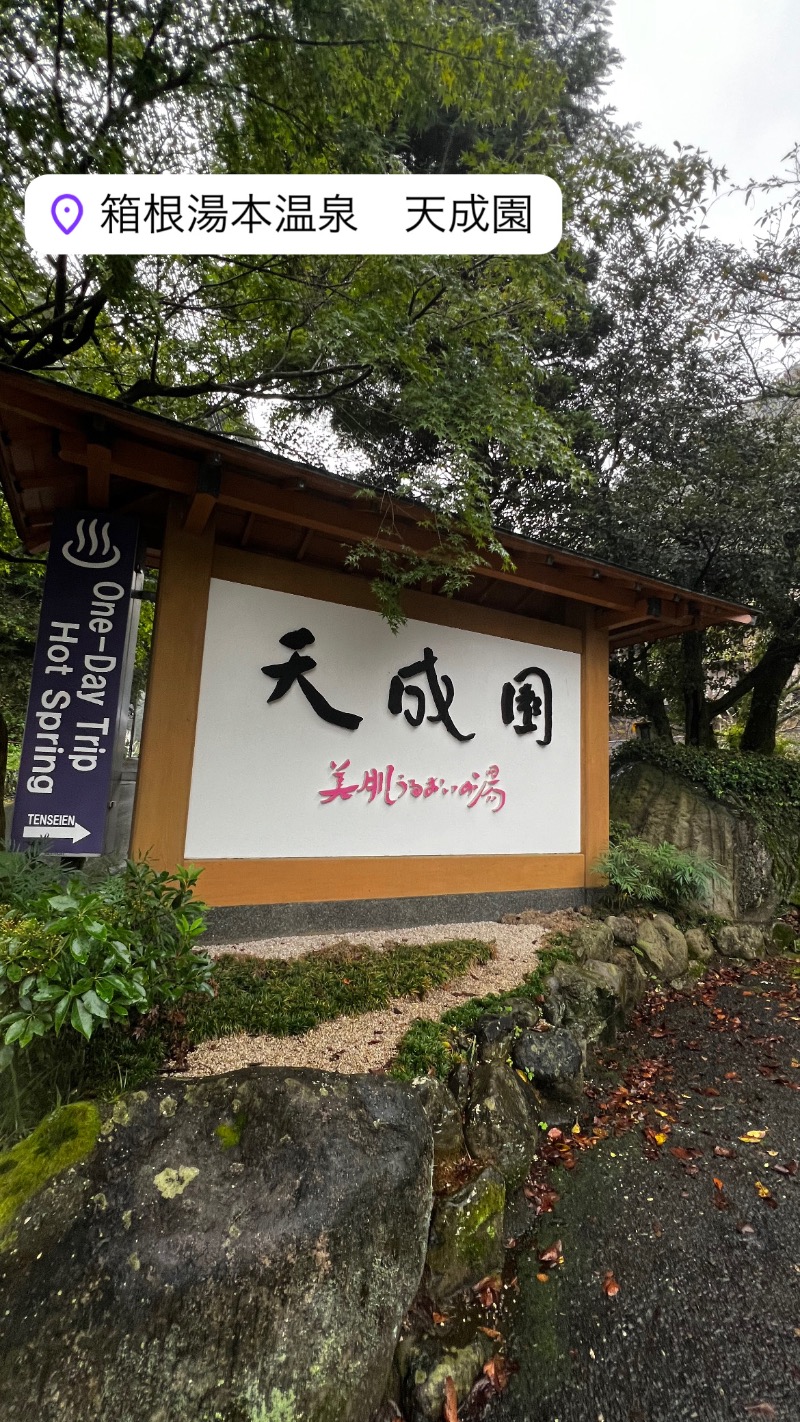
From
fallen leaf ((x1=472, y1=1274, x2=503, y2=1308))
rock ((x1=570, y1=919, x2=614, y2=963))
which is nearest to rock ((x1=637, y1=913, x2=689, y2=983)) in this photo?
rock ((x1=570, y1=919, x2=614, y2=963))

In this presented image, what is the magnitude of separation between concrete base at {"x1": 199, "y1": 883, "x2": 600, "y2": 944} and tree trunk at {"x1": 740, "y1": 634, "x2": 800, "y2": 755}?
5872 millimetres

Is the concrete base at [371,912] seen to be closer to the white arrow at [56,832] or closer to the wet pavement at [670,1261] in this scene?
the white arrow at [56,832]

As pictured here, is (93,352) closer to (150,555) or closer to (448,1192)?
(150,555)

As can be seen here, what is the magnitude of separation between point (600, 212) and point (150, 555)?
4.99 m

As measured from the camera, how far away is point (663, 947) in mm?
5887

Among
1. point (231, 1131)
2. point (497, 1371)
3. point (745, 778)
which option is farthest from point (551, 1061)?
point (745, 778)

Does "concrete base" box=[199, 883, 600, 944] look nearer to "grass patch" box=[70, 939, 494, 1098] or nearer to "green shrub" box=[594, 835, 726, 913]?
"green shrub" box=[594, 835, 726, 913]

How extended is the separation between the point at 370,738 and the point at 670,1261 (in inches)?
149

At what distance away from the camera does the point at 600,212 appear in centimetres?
518

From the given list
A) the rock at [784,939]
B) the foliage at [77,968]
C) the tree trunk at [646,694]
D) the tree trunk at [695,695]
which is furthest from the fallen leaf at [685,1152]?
the tree trunk at [646,694]

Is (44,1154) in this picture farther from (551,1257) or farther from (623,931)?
(623,931)

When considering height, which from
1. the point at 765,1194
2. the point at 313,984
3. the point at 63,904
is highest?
the point at 63,904

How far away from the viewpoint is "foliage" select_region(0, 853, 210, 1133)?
221cm

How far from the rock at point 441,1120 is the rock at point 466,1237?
0.18 m
